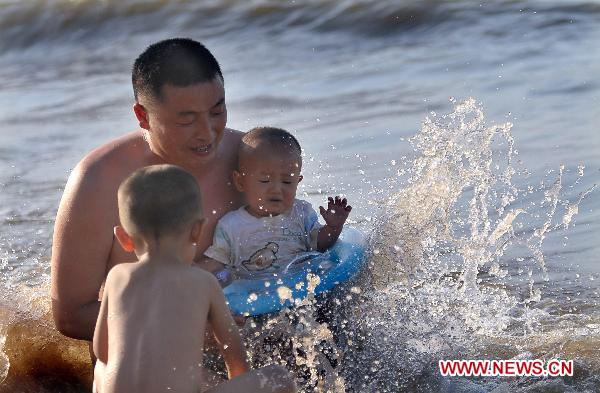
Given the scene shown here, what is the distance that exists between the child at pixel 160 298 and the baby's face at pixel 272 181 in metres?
1.02

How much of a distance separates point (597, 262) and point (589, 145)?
206 cm

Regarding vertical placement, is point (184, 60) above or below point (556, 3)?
above

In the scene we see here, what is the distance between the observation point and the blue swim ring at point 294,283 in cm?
395

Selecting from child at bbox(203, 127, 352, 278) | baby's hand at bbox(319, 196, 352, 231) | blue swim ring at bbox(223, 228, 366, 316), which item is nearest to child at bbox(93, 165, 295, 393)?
blue swim ring at bbox(223, 228, 366, 316)

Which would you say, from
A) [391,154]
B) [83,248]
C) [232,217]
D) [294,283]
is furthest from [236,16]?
[294,283]

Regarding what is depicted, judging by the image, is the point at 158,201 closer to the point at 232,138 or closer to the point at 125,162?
the point at 125,162

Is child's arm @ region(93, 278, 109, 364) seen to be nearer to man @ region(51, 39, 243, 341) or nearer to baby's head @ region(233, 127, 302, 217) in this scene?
man @ region(51, 39, 243, 341)

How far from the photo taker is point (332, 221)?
14.5 feet

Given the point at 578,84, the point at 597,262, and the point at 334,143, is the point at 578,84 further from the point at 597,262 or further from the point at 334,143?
the point at 597,262

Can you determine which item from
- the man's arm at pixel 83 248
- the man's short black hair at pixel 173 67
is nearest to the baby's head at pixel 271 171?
the man's short black hair at pixel 173 67

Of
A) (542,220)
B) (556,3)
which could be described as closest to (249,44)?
(556,3)

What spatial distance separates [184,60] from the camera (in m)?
4.11

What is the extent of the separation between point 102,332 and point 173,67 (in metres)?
1.11

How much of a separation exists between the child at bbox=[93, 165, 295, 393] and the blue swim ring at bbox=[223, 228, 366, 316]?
0.58m
